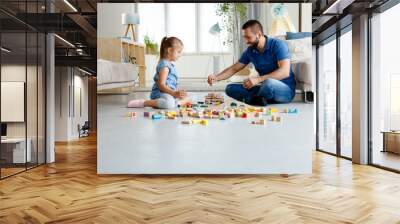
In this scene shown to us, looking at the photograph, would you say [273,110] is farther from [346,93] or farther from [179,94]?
[346,93]

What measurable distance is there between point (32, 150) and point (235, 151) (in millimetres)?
3659

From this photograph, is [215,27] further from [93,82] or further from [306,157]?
[93,82]

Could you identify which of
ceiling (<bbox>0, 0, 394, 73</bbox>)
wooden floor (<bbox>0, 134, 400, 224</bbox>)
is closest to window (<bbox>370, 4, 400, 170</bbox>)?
ceiling (<bbox>0, 0, 394, 73</bbox>)

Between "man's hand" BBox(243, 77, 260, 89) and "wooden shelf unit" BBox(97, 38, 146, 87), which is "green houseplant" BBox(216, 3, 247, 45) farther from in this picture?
"wooden shelf unit" BBox(97, 38, 146, 87)

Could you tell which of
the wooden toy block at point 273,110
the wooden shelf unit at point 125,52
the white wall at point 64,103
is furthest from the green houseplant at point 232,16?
the white wall at point 64,103

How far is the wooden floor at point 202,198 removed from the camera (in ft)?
12.6

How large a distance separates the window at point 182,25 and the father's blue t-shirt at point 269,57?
0.35 metres

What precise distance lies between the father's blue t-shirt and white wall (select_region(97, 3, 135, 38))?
1.93m

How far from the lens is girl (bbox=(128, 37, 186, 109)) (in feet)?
19.9

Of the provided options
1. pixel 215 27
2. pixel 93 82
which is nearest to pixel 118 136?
pixel 215 27

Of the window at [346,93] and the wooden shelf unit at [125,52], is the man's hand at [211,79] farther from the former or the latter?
the window at [346,93]

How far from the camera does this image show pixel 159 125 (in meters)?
6.10

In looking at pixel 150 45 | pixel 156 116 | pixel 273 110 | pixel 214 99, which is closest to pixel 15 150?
pixel 156 116

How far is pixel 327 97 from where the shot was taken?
9.68 metres
